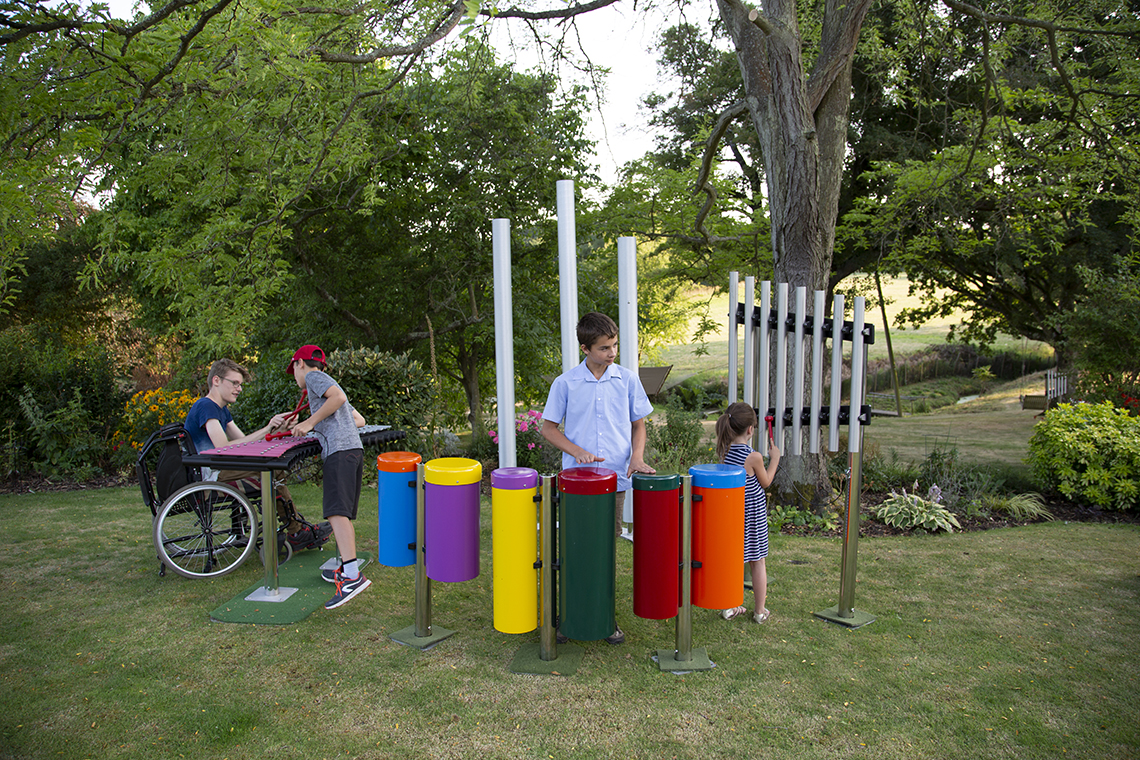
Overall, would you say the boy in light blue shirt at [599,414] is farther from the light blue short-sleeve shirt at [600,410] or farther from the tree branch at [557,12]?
the tree branch at [557,12]

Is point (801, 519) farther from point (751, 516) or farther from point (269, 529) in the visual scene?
point (269, 529)

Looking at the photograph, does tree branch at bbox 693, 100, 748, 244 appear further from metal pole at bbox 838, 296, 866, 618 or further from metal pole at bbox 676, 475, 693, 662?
metal pole at bbox 676, 475, 693, 662

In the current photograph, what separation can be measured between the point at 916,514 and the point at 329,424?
5536 mm

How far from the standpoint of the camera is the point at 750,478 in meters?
4.36

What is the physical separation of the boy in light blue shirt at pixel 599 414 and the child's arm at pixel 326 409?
56.8 inches

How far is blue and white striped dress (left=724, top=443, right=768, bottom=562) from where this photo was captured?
436cm

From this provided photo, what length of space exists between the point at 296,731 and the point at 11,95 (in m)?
3.36

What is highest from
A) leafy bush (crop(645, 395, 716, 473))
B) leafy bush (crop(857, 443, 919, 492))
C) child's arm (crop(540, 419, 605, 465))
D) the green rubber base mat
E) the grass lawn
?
child's arm (crop(540, 419, 605, 465))

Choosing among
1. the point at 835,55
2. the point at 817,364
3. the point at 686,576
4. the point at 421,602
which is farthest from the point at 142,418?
the point at 835,55

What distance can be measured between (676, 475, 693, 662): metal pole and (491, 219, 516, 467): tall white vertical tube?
3.98 feet

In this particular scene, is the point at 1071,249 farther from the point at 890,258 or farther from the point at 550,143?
the point at 550,143

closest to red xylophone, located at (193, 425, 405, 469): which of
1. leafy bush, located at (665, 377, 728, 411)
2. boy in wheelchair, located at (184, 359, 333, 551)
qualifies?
boy in wheelchair, located at (184, 359, 333, 551)

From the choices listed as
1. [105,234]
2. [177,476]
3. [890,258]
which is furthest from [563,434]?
[890,258]

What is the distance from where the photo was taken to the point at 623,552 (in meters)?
6.06
